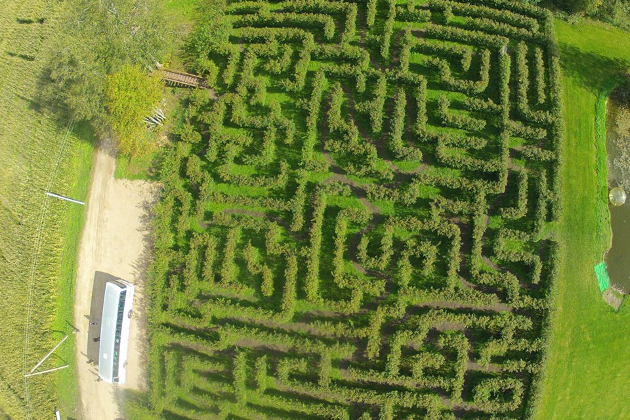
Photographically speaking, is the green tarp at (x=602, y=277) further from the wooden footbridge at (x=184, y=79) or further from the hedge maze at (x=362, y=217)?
the wooden footbridge at (x=184, y=79)

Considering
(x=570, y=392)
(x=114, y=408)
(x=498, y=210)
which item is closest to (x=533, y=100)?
(x=498, y=210)

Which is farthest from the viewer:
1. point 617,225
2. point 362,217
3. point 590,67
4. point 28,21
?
point 28,21

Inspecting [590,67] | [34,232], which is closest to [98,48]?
[34,232]

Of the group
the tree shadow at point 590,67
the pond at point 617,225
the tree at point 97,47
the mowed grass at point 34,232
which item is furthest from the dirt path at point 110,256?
the pond at point 617,225

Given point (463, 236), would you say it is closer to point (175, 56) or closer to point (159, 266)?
point (159, 266)

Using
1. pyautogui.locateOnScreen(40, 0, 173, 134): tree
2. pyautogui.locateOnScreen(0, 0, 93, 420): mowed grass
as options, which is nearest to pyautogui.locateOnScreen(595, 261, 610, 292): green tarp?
pyautogui.locateOnScreen(40, 0, 173, 134): tree

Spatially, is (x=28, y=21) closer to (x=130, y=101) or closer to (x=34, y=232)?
(x=130, y=101)

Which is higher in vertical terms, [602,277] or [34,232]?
[602,277]
